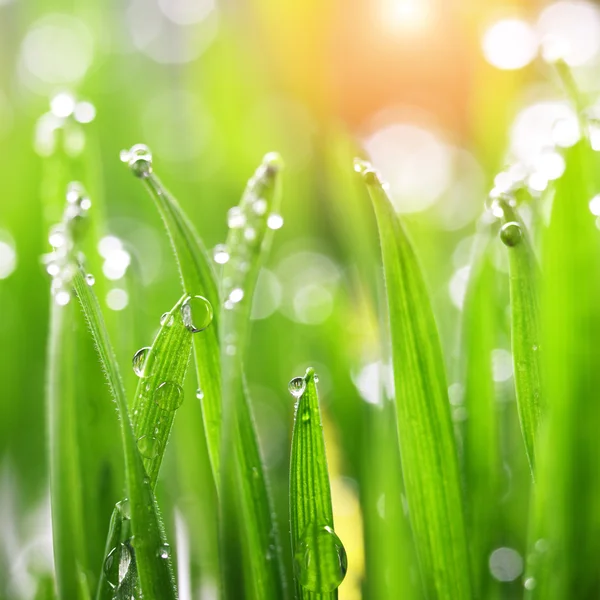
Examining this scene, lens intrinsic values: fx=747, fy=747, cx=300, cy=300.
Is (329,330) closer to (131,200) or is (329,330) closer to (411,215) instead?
(411,215)

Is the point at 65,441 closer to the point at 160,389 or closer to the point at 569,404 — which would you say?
the point at 160,389

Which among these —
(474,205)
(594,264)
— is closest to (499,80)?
(474,205)

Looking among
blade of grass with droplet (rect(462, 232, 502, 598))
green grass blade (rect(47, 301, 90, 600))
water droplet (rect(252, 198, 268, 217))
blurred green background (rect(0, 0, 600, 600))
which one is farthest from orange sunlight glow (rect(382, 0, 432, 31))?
green grass blade (rect(47, 301, 90, 600))

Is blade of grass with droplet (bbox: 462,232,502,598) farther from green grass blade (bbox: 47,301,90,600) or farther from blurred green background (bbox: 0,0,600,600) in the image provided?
green grass blade (bbox: 47,301,90,600)

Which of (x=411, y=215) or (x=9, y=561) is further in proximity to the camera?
(x=411, y=215)

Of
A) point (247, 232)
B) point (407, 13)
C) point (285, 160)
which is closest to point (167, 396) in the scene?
point (247, 232)

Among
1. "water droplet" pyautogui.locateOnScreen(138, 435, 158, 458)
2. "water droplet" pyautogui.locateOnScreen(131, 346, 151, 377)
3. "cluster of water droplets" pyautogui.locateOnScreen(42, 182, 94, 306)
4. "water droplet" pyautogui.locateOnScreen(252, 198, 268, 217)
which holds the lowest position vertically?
"water droplet" pyautogui.locateOnScreen(138, 435, 158, 458)
